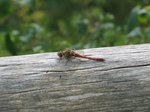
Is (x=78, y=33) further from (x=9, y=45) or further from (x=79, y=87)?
(x=79, y=87)

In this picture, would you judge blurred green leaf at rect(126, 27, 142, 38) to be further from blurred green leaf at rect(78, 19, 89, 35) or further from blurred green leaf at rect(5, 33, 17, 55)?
blurred green leaf at rect(5, 33, 17, 55)

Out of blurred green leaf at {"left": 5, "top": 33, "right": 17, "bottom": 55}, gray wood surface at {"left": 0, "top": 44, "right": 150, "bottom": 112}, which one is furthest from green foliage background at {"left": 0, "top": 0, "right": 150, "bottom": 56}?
gray wood surface at {"left": 0, "top": 44, "right": 150, "bottom": 112}

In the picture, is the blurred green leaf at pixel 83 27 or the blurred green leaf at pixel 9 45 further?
the blurred green leaf at pixel 83 27

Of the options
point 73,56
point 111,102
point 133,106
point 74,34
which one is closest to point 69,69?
point 73,56

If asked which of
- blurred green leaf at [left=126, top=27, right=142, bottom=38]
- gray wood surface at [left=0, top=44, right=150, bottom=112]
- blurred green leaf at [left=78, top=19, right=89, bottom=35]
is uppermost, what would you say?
blurred green leaf at [left=78, top=19, right=89, bottom=35]

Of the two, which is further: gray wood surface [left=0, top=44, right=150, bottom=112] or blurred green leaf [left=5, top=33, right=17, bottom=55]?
blurred green leaf [left=5, top=33, right=17, bottom=55]

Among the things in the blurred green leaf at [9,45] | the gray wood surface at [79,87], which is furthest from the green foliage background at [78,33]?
the gray wood surface at [79,87]

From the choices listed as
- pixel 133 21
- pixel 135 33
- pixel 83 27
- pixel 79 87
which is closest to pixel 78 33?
pixel 83 27

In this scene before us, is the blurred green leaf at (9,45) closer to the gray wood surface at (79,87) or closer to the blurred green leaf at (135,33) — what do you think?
the blurred green leaf at (135,33)
